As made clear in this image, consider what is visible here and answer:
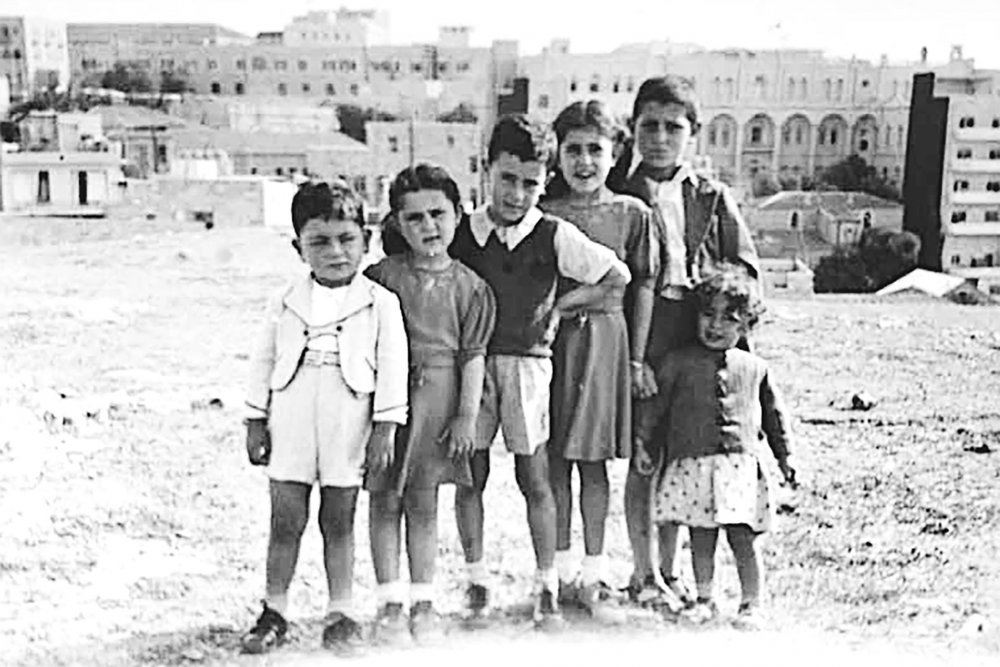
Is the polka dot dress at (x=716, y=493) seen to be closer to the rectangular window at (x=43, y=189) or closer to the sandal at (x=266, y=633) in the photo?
the sandal at (x=266, y=633)

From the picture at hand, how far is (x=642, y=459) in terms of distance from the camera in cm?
272

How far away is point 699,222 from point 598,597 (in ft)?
2.56

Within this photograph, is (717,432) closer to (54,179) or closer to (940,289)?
(940,289)

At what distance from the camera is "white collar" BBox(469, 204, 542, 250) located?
255 centimetres

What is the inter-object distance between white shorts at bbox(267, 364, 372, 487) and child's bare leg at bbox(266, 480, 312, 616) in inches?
1.4

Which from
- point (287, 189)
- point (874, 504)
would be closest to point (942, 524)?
point (874, 504)

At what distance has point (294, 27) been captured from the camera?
54.2 m

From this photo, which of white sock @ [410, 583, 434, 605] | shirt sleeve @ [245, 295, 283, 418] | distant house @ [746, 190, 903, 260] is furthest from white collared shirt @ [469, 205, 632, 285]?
distant house @ [746, 190, 903, 260]

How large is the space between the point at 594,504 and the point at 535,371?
331mm

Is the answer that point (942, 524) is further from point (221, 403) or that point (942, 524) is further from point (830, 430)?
point (221, 403)

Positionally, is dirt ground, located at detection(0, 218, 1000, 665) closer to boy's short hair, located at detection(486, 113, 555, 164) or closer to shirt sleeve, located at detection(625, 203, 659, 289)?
shirt sleeve, located at detection(625, 203, 659, 289)

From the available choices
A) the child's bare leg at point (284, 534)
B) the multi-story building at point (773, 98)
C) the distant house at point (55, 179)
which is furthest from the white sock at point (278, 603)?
the multi-story building at point (773, 98)

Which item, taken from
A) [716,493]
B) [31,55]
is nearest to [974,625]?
[716,493]

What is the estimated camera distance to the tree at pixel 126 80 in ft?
151
